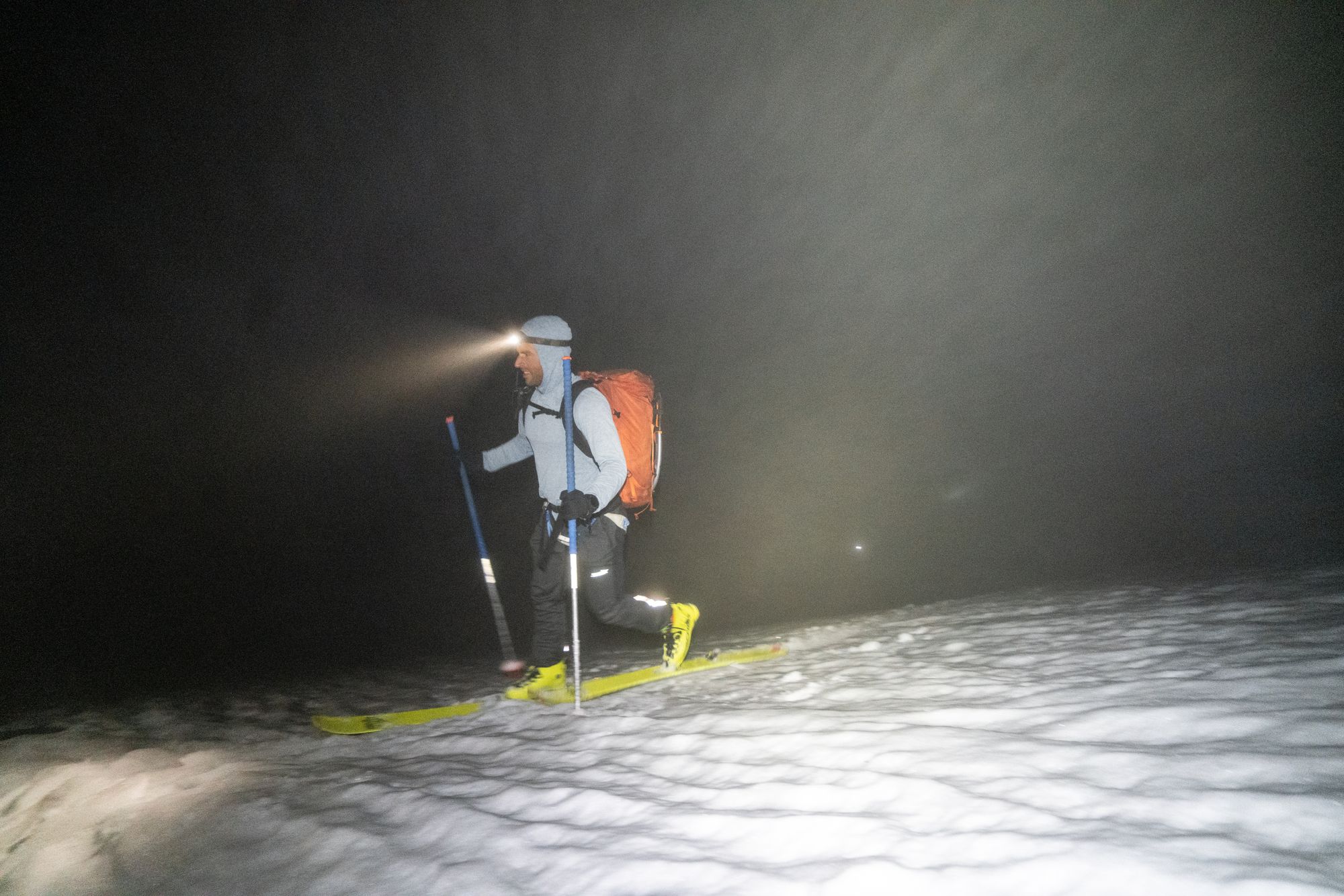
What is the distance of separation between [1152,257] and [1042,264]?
3664 millimetres

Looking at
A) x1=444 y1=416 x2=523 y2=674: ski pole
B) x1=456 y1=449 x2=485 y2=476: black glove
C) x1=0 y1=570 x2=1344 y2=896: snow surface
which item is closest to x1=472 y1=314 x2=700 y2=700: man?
x1=0 y1=570 x2=1344 y2=896: snow surface

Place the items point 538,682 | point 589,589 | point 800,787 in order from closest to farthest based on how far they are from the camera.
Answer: point 800,787 < point 589,589 < point 538,682

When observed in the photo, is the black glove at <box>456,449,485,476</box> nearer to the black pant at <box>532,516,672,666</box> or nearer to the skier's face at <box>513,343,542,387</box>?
the black pant at <box>532,516,672,666</box>

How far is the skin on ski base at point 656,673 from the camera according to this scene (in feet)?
12.1

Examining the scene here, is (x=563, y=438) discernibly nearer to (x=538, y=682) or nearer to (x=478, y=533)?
(x=478, y=533)

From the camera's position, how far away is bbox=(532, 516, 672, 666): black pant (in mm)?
3611

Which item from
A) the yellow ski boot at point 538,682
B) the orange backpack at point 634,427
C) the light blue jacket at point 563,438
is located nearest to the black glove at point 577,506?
the light blue jacket at point 563,438

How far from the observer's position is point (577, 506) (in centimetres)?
326

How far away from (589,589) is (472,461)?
4.95 feet

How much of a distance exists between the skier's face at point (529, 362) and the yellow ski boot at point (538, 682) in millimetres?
2026

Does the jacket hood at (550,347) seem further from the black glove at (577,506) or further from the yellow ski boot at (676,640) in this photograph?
the yellow ski boot at (676,640)

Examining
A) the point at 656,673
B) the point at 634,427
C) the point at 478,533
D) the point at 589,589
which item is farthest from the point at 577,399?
the point at 656,673

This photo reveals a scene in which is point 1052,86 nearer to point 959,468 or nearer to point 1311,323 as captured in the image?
point 959,468

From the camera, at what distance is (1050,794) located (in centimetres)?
154
